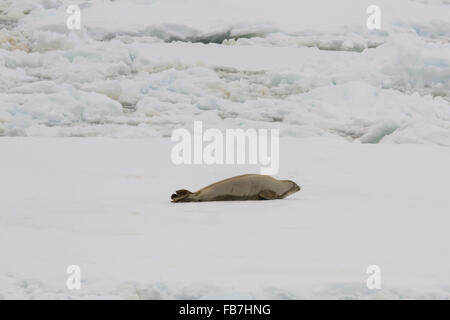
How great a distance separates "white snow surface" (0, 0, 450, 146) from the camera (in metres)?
10.2

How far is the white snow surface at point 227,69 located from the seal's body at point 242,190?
16.5ft

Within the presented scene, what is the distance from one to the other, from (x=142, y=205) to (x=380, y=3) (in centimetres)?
897

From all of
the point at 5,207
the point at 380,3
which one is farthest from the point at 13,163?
the point at 380,3

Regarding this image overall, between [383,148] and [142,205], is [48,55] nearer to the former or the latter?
[383,148]

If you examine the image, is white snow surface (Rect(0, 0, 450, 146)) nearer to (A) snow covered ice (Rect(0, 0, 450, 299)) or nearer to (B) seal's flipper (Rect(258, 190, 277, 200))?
(A) snow covered ice (Rect(0, 0, 450, 299))

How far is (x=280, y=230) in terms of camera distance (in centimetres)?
374

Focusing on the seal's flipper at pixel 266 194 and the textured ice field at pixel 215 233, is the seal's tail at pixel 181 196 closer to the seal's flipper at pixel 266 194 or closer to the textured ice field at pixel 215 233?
the textured ice field at pixel 215 233

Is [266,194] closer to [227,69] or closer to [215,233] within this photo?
[215,233]

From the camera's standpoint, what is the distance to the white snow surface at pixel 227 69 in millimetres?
10242

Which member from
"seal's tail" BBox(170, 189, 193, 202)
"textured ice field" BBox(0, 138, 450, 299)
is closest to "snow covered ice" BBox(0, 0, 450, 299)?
"textured ice field" BBox(0, 138, 450, 299)

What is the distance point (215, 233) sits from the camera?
12.0 feet

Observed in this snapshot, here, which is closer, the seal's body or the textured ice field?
the textured ice field

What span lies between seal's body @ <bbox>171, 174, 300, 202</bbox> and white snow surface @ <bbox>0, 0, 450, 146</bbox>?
5.03m
